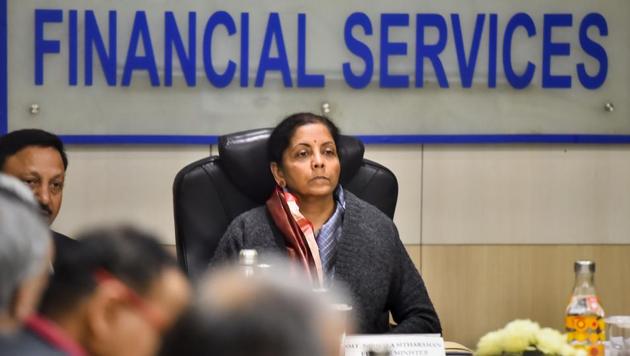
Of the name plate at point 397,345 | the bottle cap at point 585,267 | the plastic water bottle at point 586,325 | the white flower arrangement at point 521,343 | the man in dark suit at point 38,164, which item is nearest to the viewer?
the white flower arrangement at point 521,343

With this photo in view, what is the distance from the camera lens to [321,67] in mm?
4492

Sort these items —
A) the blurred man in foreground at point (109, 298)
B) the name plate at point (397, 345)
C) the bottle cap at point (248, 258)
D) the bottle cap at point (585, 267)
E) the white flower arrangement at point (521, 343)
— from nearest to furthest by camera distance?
the blurred man in foreground at point (109, 298)
the white flower arrangement at point (521, 343)
the bottle cap at point (248, 258)
the name plate at point (397, 345)
the bottle cap at point (585, 267)

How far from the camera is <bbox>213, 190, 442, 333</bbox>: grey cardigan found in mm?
3256

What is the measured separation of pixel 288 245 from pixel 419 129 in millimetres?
1341

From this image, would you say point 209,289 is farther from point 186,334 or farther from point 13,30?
point 13,30

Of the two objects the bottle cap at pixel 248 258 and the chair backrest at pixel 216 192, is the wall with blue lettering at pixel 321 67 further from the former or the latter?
the bottle cap at pixel 248 258

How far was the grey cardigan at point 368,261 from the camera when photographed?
10.7 feet

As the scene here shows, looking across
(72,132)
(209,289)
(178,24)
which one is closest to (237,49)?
(178,24)

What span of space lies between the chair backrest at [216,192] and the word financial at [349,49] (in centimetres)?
102

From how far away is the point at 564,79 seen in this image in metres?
4.57

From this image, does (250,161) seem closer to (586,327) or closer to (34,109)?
(586,327)

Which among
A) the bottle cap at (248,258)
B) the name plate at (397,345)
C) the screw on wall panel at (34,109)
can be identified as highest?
the screw on wall panel at (34,109)

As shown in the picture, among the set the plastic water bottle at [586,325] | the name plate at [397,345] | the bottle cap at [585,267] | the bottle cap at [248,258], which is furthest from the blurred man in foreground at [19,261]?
the bottle cap at [585,267]

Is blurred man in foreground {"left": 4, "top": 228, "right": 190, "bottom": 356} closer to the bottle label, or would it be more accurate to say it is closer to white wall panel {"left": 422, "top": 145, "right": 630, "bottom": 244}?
the bottle label
